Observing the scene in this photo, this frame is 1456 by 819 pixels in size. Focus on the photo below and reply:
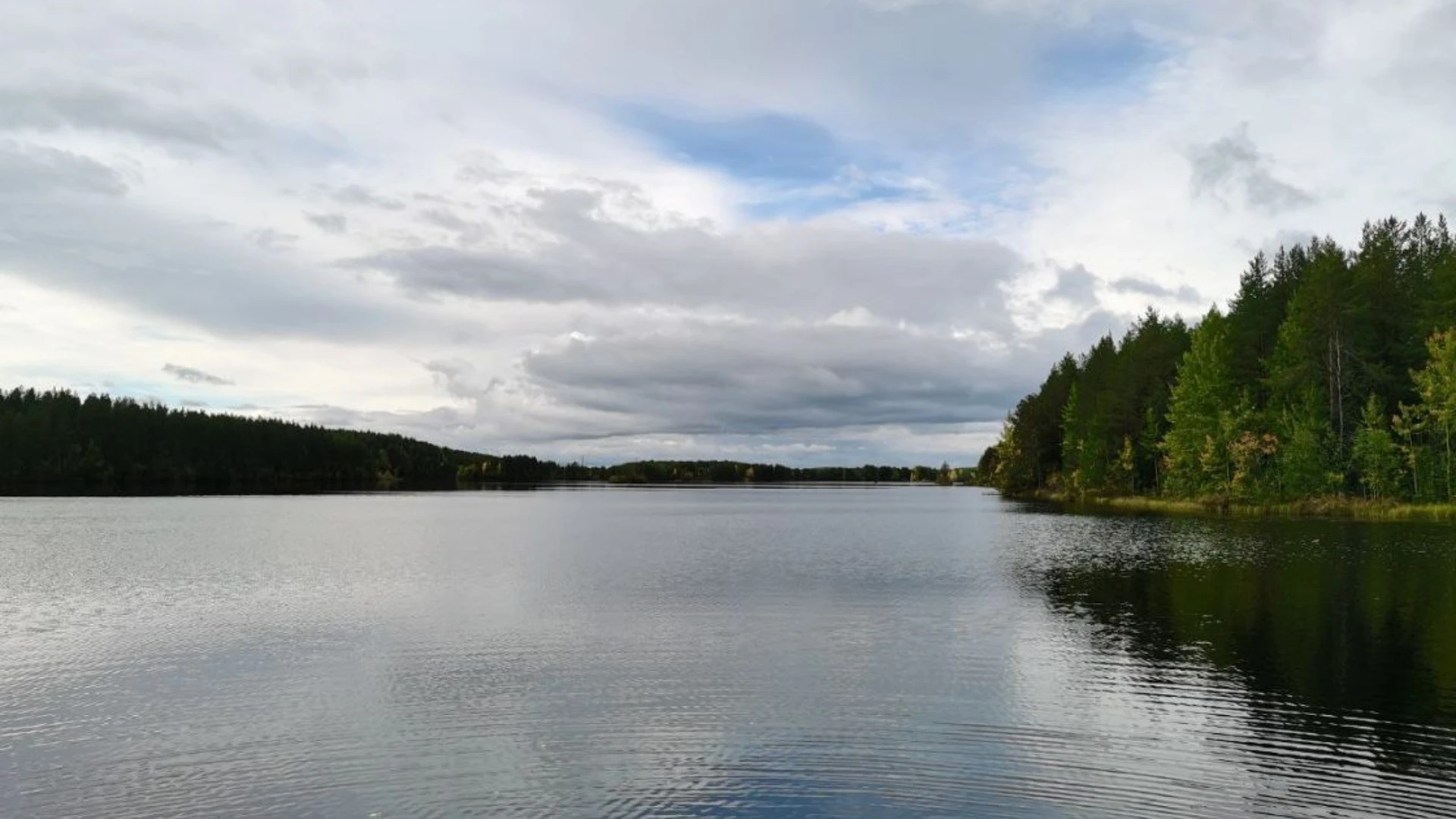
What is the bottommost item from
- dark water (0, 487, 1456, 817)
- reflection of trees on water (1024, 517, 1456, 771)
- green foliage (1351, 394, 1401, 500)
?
dark water (0, 487, 1456, 817)

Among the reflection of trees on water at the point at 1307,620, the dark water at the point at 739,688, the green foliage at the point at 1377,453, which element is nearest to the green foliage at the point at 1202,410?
the green foliage at the point at 1377,453

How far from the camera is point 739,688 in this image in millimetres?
21578

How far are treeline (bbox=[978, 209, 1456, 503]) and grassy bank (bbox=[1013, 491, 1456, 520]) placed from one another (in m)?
1.26

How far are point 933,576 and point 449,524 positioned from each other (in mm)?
57960

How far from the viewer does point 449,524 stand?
8800 cm

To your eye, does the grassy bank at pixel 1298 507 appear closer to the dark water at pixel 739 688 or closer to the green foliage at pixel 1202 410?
the green foliage at pixel 1202 410

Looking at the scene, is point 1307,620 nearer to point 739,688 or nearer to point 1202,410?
point 739,688

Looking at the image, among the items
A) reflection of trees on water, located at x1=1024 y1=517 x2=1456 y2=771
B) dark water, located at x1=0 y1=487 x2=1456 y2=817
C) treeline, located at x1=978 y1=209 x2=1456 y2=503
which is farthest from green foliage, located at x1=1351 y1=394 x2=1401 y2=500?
dark water, located at x1=0 y1=487 x2=1456 y2=817

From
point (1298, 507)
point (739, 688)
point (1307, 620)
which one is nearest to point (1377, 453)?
point (1298, 507)

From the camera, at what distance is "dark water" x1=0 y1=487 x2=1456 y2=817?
1473cm

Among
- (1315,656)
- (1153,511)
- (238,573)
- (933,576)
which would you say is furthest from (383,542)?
(1153,511)

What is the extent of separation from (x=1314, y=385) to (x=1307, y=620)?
199ft

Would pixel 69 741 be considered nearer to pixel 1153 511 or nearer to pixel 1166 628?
pixel 1166 628

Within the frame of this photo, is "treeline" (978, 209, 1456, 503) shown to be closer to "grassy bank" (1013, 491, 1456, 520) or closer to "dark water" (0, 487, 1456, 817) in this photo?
"grassy bank" (1013, 491, 1456, 520)
